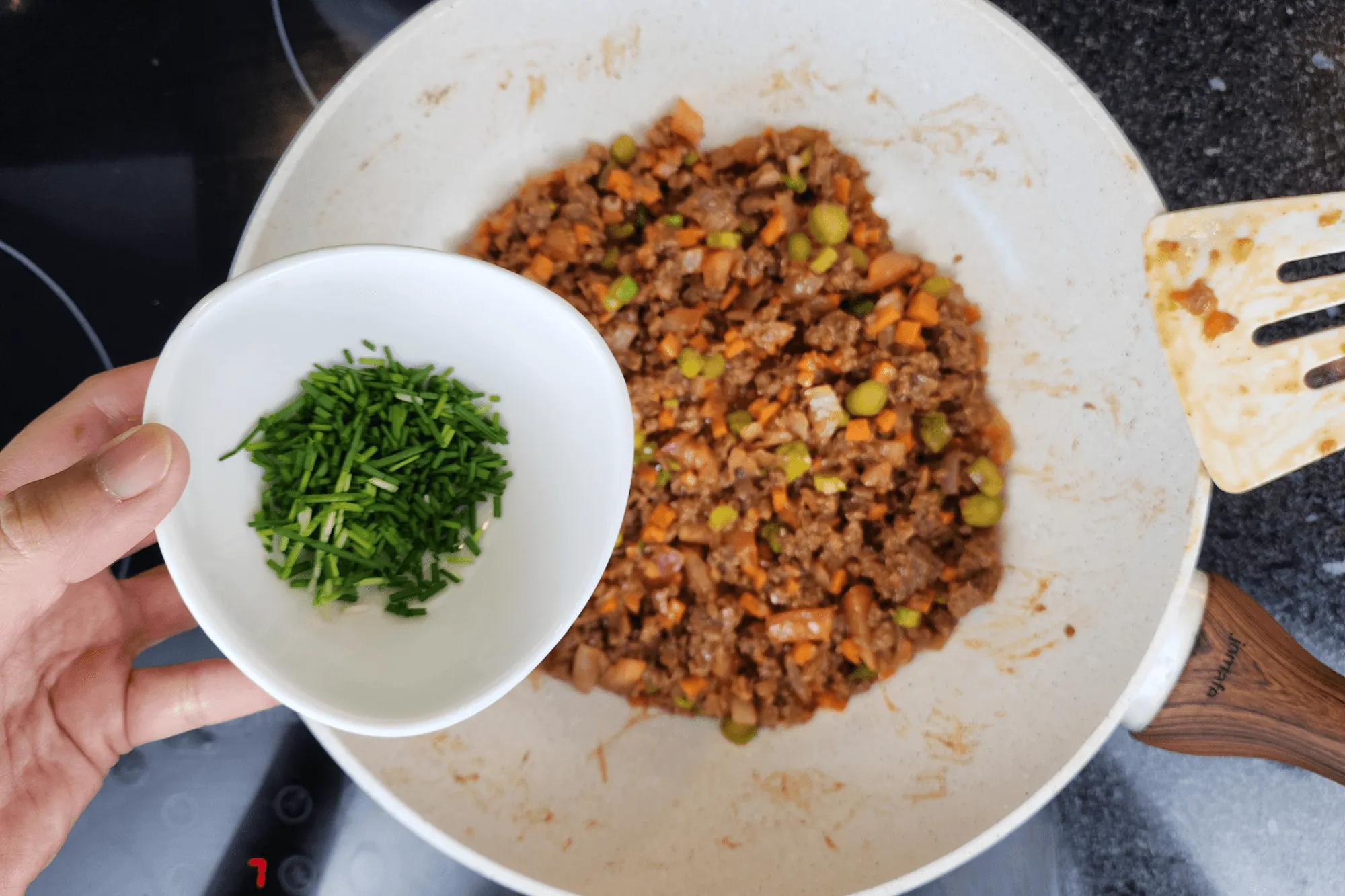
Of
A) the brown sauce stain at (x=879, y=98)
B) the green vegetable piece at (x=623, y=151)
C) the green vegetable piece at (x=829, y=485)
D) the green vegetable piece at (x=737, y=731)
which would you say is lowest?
the green vegetable piece at (x=737, y=731)

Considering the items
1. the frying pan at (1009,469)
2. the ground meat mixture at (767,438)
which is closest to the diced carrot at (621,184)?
the ground meat mixture at (767,438)

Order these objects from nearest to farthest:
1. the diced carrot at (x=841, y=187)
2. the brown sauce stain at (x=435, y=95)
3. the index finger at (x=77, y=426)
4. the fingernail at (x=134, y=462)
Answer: the fingernail at (x=134, y=462) → the index finger at (x=77, y=426) → the brown sauce stain at (x=435, y=95) → the diced carrot at (x=841, y=187)

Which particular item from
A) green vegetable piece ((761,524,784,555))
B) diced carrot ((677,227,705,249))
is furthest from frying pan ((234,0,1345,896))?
green vegetable piece ((761,524,784,555))

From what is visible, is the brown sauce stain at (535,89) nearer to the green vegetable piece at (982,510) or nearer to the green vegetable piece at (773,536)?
the green vegetable piece at (773,536)

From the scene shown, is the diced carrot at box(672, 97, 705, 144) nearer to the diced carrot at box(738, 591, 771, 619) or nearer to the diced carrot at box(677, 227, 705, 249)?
the diced carrot at box(677, 227, 705, 249)

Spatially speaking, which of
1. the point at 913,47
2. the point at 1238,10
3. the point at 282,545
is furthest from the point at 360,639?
the point at 1238,10

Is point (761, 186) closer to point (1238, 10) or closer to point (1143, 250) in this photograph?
point (1143, 250)

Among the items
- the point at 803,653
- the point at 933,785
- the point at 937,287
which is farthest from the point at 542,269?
the point at 933,785

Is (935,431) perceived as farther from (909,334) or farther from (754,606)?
(754,606)
